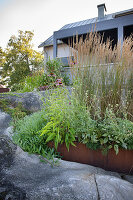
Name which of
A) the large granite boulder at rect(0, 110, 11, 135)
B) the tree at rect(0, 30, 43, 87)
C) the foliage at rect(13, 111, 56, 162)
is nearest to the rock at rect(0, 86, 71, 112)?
the large granite boulder at rect(0, 110, 11, 135)

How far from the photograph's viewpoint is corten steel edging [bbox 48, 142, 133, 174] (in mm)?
1554

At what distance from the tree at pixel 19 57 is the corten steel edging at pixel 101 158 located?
11.5 metres

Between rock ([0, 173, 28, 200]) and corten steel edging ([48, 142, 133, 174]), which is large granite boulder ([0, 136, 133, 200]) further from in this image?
corten steel edging ([48, 142, 133, 174])

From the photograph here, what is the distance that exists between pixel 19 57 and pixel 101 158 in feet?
42.7

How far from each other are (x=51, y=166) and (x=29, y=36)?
13.7 metres

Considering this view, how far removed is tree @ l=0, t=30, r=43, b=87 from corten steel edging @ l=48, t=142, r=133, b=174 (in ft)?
37.7

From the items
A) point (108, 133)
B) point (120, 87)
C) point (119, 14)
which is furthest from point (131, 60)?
point (119, 14)

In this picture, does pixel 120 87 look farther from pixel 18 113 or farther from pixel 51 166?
pixel 18 113

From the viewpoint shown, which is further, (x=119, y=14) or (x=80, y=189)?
(x=119, y=14)

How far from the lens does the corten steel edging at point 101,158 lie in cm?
155

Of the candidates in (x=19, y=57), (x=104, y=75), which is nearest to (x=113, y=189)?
(x=104, y=75)

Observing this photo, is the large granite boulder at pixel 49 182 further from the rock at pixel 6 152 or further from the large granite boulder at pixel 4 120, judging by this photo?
the large granite boulder at pixel 4 120

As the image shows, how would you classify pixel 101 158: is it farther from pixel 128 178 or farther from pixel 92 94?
pixel 92 94

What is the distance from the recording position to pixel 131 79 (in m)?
1.86
